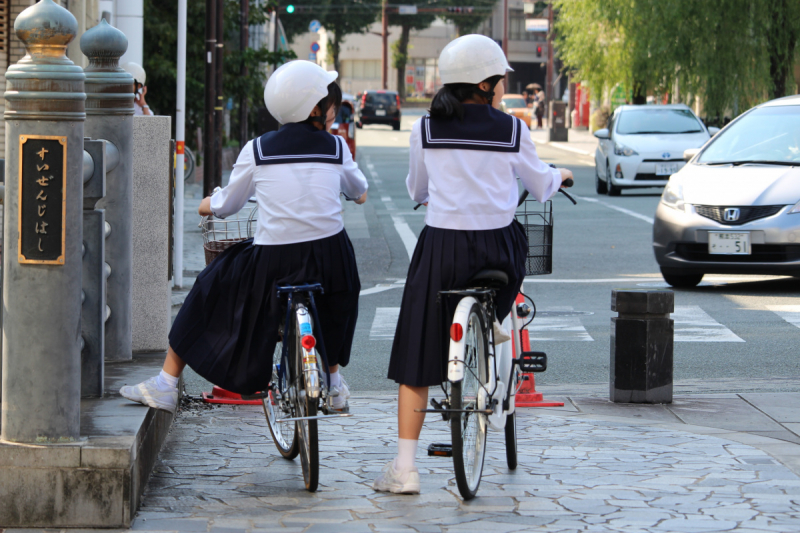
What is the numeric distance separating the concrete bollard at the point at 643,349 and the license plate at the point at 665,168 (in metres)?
16.2

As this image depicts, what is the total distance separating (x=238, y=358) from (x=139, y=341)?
1.90 meters

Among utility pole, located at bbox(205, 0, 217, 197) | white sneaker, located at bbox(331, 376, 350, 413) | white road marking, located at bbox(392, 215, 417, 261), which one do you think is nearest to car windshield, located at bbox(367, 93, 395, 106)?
white road marking, located at bbox(392, 215, 417, 261)

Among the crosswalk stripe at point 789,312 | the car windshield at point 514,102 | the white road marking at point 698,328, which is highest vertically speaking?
the car windshield at point 514,102

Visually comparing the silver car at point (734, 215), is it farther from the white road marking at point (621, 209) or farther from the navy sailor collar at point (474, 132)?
the navy sailor collar at point (474, 132)

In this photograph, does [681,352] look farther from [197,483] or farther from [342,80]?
[342,80]

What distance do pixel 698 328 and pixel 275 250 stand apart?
16.7ft

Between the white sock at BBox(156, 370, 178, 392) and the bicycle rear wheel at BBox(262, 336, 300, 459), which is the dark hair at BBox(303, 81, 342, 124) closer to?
the bicycle rear wheel at BBox(262, 336, 300, 459)

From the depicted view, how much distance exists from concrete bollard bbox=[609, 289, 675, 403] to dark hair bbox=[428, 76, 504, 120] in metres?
2.28

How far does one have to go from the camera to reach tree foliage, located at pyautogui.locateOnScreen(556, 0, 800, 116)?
2895 centimetres

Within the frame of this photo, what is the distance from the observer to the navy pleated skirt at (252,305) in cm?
486

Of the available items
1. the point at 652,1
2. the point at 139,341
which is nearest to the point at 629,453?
the point at 139,341

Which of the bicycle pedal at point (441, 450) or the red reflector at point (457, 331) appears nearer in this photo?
the red reflector at point (457, 331)

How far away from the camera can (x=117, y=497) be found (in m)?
4.27

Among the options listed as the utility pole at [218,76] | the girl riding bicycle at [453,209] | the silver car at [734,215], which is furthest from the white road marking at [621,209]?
the girl riding bicycle at [453,209]
